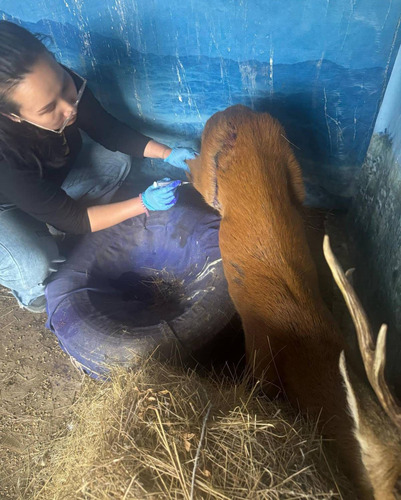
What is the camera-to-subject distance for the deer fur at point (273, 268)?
1554 mm

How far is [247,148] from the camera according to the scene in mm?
2086

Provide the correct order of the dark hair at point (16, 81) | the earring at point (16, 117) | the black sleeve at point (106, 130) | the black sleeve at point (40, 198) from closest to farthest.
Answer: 1. the dark hair at point (16, 81)
2. the earring at point (16, 117)
3. the black sleeve at point (40, 198)
4. the black sleeve at point (106, 130)

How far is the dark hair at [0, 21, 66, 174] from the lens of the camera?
5.75ft

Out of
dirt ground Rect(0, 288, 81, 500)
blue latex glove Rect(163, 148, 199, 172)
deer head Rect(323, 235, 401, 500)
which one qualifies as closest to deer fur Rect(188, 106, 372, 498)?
deer head Rect(323, 235, 401, 500)

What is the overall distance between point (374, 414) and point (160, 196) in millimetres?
1648

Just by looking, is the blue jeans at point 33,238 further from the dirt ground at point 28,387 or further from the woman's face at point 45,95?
the woman's face at point 45,95

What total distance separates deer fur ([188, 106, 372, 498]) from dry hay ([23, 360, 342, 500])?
0.52 ft

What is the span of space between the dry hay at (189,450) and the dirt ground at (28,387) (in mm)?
763

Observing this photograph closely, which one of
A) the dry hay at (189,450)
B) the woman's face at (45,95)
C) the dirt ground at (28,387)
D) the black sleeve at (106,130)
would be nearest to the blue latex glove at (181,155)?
the black sleeve at (106,130)

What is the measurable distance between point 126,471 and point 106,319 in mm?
1138

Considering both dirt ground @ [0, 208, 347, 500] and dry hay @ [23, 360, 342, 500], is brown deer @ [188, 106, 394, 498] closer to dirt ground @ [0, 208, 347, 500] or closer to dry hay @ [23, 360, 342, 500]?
dry hay @ [23, 360, 342, 500]

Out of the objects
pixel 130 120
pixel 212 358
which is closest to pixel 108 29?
pixel 130 120

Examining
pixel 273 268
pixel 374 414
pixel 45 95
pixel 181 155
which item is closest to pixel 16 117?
pixel 45 95

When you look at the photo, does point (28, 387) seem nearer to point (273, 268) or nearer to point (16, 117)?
point (16, 117)
